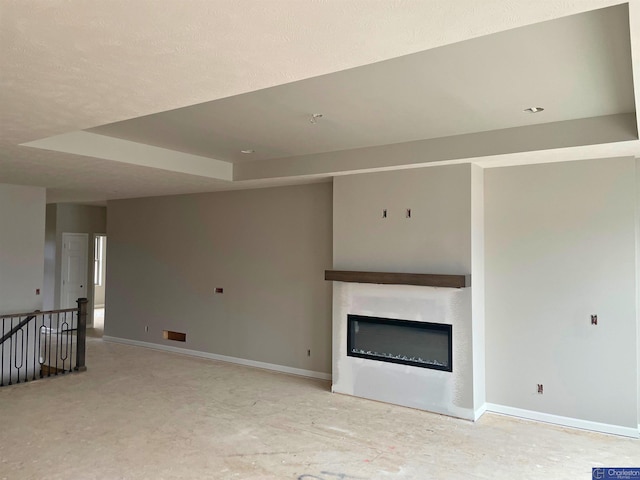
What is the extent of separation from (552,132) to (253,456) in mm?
3843

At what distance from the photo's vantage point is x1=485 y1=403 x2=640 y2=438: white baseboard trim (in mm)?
4547

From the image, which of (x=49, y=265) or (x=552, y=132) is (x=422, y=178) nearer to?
(x=552, y=132)

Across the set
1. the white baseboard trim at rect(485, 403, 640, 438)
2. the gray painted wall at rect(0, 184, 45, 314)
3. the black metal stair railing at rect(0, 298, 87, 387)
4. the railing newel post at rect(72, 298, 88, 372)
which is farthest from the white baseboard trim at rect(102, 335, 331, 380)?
the white baseboard trim at rect(485, 403, 640, 438)

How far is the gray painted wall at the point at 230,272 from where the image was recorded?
21.8 feet

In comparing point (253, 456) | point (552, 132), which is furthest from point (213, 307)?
point (552, 132)

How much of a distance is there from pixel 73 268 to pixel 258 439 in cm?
789

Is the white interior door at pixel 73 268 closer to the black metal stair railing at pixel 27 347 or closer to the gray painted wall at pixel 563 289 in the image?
the black metal stair railing at pixel 27 347

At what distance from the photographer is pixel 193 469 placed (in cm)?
375

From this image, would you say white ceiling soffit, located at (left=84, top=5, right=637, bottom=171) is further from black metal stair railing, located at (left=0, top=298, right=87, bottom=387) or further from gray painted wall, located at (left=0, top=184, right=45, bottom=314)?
black metal stair railing, located at (left=0, top=298, right=87, bottom=387)

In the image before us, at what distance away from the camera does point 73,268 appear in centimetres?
1048

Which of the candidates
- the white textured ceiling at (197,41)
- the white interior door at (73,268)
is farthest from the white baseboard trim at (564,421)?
the white interior door at (73,268)

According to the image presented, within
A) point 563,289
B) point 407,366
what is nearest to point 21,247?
point 407,366

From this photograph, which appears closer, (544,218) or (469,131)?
(469,131)

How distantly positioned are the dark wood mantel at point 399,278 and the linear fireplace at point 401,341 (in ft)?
1.53
